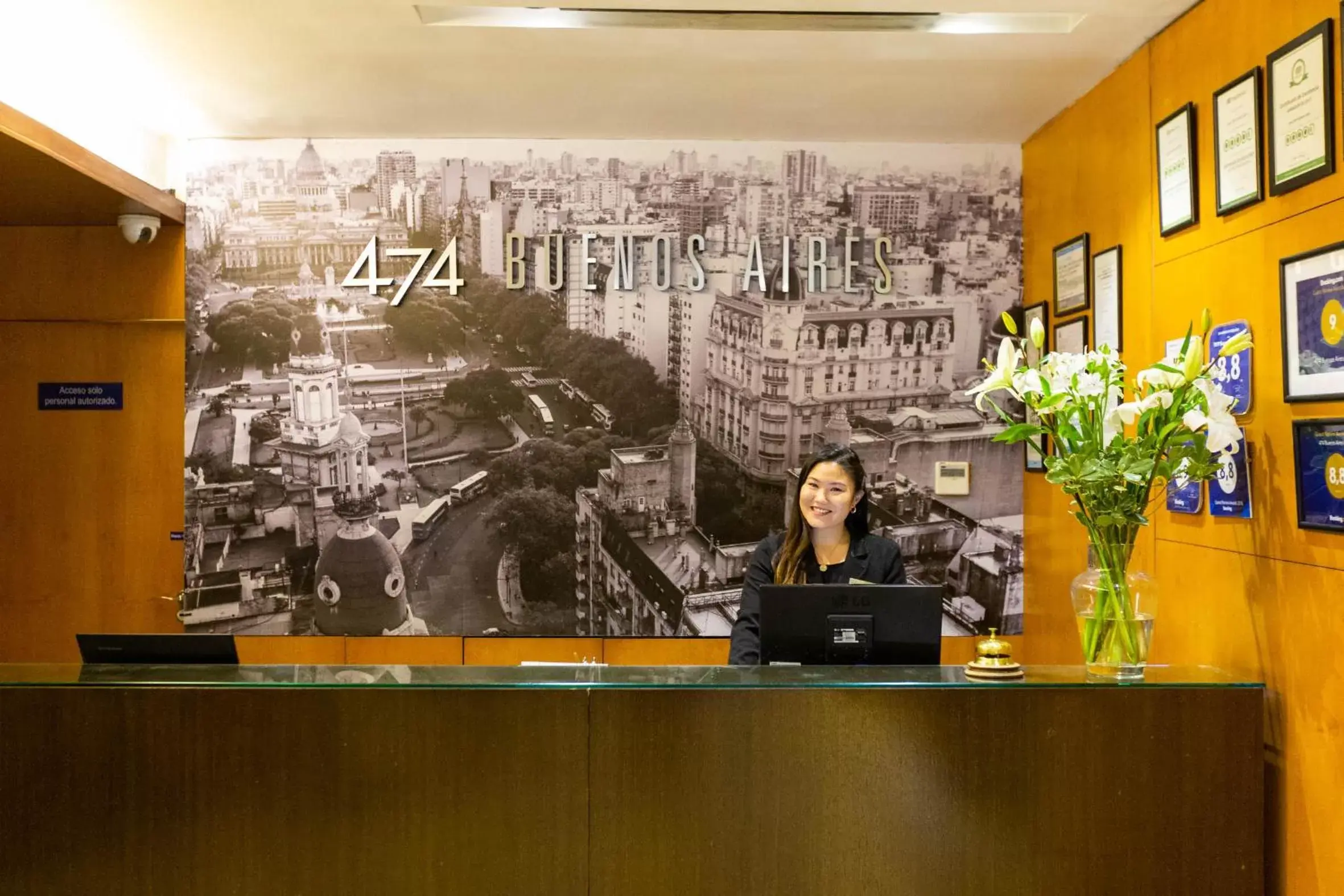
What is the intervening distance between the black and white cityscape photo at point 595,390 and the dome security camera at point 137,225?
0.53 metres

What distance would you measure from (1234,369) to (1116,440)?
55 cm

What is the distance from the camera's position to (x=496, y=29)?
9.68 ft

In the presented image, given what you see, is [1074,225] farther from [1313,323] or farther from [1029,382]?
[1029,382]

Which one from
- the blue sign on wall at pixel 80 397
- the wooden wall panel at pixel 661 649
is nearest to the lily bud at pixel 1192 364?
the wooden wall panel at pixel 661 649

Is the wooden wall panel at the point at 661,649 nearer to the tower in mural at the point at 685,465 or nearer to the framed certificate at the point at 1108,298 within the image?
the tower in mural at the point at 685,465

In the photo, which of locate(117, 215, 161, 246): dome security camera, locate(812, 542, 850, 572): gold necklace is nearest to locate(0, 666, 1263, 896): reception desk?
locate(812, 542, 850, 572): gold necklace

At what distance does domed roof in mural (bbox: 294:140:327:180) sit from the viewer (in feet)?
13.4

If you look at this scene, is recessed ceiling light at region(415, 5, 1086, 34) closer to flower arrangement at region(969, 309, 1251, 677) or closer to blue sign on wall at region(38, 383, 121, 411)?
flower arrangement at region(969, 309, 1251, 677)

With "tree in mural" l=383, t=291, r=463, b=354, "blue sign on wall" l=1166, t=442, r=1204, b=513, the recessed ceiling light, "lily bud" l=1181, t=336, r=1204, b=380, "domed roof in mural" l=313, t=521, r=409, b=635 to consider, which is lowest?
"domed roof in mural" l=313, t=521, r=409, b=635

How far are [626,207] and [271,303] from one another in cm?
160

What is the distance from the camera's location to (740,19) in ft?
9.51

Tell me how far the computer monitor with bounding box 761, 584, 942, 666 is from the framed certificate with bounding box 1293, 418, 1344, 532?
2.82 ft

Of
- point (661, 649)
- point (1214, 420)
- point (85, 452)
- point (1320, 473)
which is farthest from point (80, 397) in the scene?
point (1320, 473)

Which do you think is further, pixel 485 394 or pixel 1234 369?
pixel 485 394
